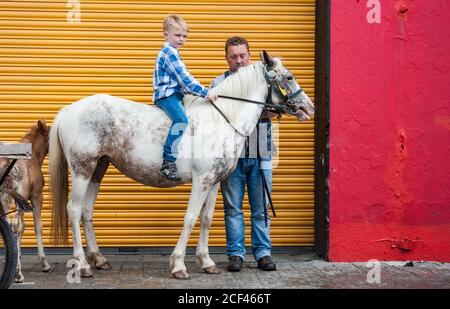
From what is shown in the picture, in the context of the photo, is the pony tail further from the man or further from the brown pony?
the man

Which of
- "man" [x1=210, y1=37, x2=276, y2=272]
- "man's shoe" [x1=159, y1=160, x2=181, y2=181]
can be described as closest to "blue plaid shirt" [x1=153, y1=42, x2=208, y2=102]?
"man's shoe" [x1=159, y1=160, x2=181, y2=181]

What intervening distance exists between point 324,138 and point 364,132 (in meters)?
0.47

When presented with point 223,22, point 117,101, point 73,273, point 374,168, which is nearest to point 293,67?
point 223,22

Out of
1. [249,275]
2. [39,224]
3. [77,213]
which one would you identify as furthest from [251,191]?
[39,224]

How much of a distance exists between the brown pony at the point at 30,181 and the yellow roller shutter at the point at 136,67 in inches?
36.3

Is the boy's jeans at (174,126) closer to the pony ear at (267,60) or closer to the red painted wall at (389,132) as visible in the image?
the pony ear at (267,60)

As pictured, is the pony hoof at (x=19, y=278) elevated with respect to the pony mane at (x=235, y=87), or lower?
lower

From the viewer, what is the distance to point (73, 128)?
27.1ft

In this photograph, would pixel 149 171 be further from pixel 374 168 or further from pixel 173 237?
pixel 374 168

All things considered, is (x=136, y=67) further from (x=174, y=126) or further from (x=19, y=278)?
(x=19, y=278)

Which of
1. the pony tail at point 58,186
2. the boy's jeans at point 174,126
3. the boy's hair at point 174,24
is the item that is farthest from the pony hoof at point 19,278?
the boy's hair at point 174,24

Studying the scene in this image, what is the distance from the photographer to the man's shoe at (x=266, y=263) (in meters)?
8.80

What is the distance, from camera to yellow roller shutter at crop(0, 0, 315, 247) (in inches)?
376
